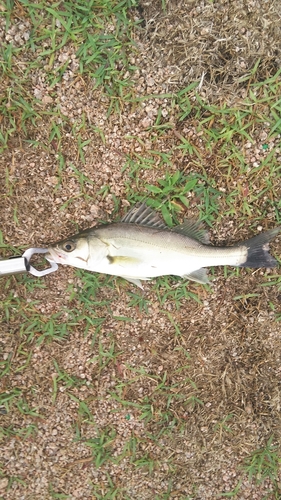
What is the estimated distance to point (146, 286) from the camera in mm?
3350

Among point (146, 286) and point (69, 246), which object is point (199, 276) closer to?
point (146, 286)

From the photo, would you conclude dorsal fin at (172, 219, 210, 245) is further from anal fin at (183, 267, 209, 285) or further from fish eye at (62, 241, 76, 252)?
fish eye at (62, 241, 76, 252)

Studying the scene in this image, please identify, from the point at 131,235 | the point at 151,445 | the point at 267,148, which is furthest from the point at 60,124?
the point at 151,445

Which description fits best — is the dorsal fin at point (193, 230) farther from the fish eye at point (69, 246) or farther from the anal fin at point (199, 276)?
the fish eye at point (69, 246)

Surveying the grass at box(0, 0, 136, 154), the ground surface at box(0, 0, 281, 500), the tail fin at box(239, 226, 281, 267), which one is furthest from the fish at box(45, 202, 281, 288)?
the grass at box(0, 0, 136, 154)

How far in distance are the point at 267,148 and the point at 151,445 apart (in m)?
2.85

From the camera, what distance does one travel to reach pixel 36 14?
3072mm

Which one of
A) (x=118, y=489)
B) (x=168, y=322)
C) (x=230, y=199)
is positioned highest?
(x=230, y=199)

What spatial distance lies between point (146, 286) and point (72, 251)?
76 cm

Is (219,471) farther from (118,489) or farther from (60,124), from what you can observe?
(60,124)

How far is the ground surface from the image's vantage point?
10.4 ft

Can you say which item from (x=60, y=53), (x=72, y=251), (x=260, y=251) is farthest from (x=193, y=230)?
(x=60, y=53)

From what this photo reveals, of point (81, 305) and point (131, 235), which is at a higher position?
point (131, 235)

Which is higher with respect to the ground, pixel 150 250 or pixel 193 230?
pixel 193 230
